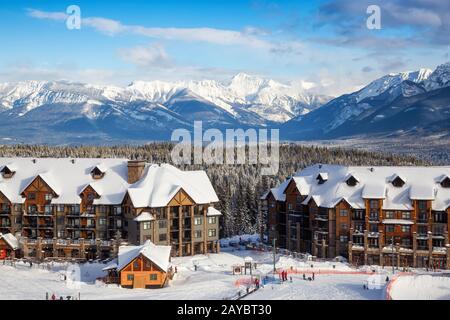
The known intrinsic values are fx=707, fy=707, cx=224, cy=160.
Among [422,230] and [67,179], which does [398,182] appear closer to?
[422,230]

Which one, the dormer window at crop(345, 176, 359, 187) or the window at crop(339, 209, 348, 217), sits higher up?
the dormer window at crop(345, 176, 359, 187)

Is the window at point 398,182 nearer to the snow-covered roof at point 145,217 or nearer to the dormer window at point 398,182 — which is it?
the dormer window at point 398,182

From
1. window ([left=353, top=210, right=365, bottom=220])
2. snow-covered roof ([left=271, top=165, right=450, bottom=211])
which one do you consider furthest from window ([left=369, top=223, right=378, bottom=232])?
snow-covered roof ([left=271, top=165, right=450, bottom=211])

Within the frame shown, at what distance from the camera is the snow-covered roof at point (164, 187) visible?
94.9 meters

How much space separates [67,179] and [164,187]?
569 inches

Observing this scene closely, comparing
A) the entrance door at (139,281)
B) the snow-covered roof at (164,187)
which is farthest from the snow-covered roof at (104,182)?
the entrance door at (139,281)

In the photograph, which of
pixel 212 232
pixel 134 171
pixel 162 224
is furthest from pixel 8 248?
pixel 212 232

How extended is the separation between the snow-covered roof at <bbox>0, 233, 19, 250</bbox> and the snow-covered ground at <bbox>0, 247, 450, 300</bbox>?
20.8 ft

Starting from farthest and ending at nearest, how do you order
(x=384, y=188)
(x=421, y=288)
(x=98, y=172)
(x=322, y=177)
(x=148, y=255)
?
(x=98, y=172), (x=322, y=177), (x=384, y=188), (x=148, y=255), (x=421, y=288)

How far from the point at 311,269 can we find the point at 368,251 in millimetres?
11231

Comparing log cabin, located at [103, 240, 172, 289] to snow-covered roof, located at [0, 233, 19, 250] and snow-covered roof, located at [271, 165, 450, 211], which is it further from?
snow-covered roof, located at [271, 165, 450, 211]

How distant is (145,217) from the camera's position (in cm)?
9381

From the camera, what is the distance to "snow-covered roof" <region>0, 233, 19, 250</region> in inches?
3725
